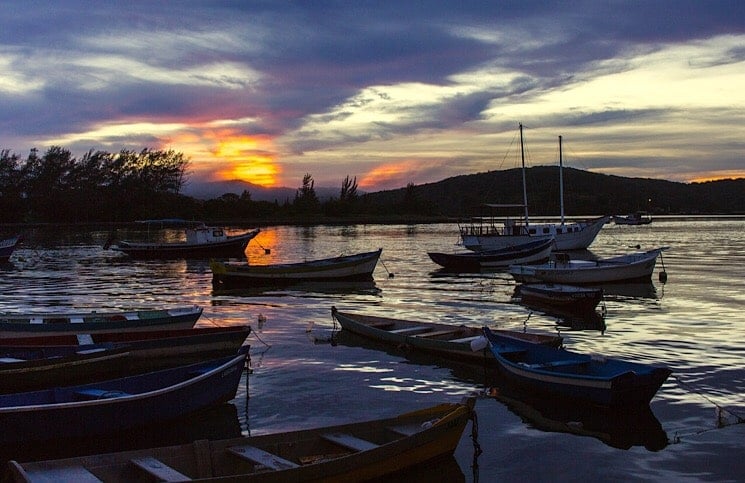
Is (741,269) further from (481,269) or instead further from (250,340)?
(250,340)

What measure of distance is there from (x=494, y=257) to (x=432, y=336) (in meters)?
29.8

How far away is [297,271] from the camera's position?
1476 inches

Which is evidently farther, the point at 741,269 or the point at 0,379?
the point at 741,269

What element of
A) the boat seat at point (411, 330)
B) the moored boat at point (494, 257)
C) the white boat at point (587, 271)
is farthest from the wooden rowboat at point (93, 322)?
the moored boat at point (494, 257)

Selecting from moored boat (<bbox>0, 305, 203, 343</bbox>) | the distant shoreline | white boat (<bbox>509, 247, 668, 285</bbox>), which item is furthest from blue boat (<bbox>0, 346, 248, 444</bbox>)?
the distant shoreline

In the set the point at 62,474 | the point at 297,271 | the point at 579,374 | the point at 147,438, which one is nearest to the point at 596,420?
the point at 579,374

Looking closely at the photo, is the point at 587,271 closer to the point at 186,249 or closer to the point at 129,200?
the point at 186,249

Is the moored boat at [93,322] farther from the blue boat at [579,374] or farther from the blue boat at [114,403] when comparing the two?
the blue boat at [579,374]

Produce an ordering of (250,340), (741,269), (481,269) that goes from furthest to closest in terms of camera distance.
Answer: (481,269) → (741,269) → (250,340)

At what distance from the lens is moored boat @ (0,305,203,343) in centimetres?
1822

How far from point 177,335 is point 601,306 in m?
17.4

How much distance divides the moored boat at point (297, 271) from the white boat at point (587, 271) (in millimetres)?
8275

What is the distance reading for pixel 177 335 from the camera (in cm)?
1767

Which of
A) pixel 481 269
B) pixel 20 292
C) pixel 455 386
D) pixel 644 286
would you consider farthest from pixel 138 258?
pixel 455 386
